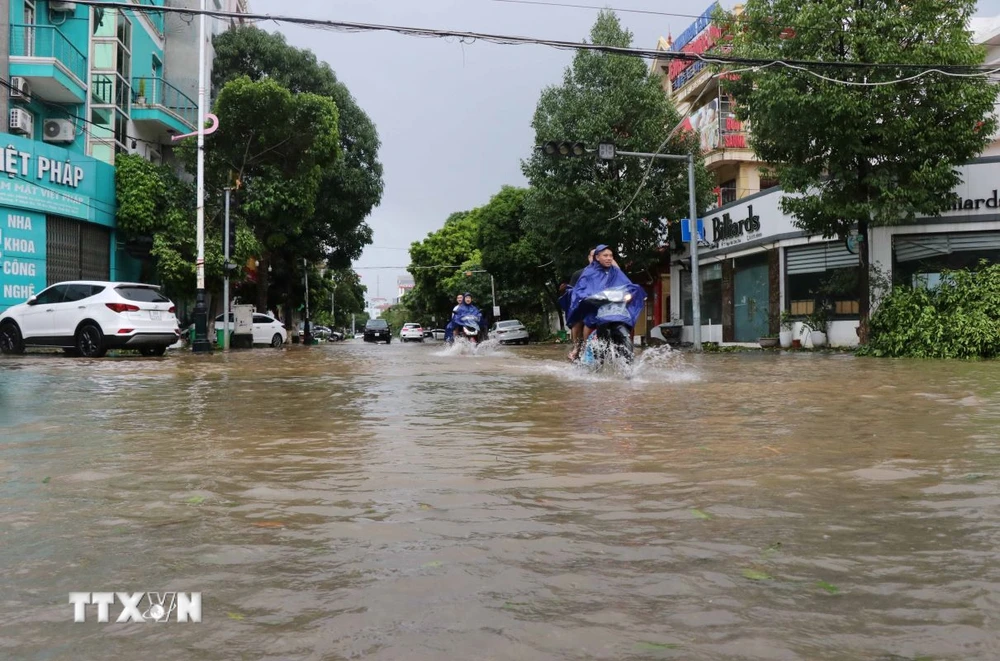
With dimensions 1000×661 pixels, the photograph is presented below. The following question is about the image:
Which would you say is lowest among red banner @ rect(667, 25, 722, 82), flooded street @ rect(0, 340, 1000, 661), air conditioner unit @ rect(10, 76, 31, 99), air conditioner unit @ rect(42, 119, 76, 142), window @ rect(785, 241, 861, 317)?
flooded street @ rect(0, 340, 1000, 661)

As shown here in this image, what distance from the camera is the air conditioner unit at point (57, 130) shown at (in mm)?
23031

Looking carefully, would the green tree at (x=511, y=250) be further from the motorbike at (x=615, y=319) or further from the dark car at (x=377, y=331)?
the motorbike at (x=615, y=319)

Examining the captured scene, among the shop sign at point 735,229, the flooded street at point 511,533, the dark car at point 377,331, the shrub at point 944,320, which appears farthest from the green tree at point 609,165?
the flooded street at point 511,533

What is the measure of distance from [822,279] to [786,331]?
6.00ft

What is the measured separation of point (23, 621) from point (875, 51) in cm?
1954

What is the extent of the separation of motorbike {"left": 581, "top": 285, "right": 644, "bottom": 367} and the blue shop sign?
16.3m

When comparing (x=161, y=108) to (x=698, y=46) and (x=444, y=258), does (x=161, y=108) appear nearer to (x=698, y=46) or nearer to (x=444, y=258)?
(x=698, y=46)

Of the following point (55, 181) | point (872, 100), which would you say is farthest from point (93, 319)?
point (872, 100)

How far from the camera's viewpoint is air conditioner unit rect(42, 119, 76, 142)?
75.6 ft

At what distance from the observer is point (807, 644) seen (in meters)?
2.14

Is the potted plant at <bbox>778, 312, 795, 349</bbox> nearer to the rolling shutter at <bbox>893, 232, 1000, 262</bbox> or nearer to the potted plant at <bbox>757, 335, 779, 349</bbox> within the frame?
the potted plant at <bbox>757, 335, 779, 349</bbox>

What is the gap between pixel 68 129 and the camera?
76.3 ft

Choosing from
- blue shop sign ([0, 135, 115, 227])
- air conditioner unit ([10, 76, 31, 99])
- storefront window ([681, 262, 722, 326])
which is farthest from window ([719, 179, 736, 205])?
air conditioner unit ([10, 76, 31, 99])

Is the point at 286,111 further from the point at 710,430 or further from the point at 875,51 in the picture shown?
the point at 710,430
